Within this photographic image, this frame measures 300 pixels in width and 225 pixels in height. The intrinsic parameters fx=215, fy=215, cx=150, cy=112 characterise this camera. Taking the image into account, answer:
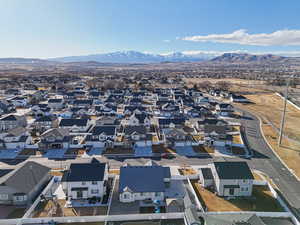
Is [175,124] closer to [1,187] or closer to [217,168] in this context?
[217,168]

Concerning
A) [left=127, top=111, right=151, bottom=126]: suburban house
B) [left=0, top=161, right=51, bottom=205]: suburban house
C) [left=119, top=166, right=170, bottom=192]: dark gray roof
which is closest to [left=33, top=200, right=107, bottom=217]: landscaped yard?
[left=0, top=161, right=51, bottom=205]: suburban house

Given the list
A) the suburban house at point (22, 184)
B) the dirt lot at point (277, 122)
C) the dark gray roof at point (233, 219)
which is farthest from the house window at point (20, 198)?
the dirt lot at point (277, 122)

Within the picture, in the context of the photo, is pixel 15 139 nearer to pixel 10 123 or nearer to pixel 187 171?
pixel 10 123

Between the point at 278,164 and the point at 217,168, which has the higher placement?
the point at 217,168

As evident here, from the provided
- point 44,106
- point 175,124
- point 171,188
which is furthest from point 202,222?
point 44,106

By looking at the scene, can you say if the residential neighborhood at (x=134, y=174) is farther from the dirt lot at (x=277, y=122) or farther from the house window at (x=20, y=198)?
the dirt lot at (x=277, y=122)

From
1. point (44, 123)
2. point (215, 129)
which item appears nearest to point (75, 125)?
point (44, 123)

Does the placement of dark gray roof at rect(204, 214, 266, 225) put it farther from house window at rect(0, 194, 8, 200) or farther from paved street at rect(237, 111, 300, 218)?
house window at rect(0, 194, 8, 200)
